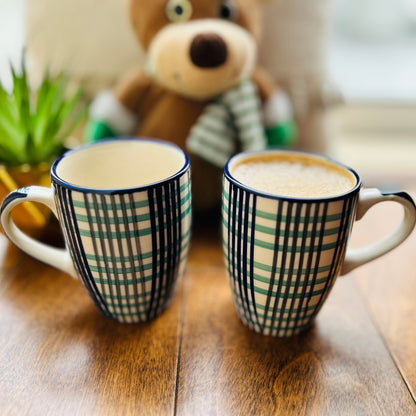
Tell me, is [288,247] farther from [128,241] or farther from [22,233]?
[22,233]

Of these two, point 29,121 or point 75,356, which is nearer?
point 75,356

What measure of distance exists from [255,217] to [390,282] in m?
0.25

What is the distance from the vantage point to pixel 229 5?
552 millimetres

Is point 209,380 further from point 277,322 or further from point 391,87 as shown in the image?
point 391,87

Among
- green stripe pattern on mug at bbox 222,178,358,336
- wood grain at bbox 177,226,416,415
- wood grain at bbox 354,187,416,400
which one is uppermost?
green stripe pattern on mug at bbox 222,178,358,336

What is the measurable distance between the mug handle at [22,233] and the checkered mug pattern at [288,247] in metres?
0.17

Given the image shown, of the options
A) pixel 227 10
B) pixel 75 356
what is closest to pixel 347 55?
pixel 227 10

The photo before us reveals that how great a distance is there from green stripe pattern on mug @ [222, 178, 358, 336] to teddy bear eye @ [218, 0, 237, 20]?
26 centimetres

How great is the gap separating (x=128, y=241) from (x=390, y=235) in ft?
0.83

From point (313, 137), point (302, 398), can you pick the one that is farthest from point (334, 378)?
point (313, 137)

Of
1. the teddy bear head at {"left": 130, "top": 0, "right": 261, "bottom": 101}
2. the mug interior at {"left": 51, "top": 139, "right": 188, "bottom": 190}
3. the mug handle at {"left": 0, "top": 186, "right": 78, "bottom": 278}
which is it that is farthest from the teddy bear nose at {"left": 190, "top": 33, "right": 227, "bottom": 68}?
the mug handle at {"left": 0, "top": 186, "right": 78, "bottom": 278}

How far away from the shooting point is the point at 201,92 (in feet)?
1.84

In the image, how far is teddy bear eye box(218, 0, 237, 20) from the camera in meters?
0.55

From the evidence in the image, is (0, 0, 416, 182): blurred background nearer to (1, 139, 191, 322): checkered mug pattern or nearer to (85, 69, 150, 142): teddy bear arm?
(85, 69, 150, 142): teddy bear arm
